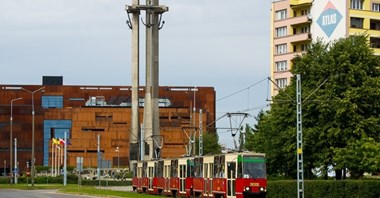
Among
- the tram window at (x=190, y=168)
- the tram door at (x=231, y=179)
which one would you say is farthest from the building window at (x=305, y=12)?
the tram door at (x=231, y=179)

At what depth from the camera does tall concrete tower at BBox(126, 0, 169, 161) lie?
140750 millimetres

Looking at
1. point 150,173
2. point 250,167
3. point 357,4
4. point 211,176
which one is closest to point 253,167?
point 250,167

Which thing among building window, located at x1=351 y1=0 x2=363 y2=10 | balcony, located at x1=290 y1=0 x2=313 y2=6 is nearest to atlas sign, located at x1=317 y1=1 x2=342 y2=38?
building window, located at x1=351 y1=0 x2=363 y2=10

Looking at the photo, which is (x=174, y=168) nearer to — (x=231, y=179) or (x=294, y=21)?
(x=231, y=179)

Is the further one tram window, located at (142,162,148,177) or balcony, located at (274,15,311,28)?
balcony, located at (274,15,311,28)

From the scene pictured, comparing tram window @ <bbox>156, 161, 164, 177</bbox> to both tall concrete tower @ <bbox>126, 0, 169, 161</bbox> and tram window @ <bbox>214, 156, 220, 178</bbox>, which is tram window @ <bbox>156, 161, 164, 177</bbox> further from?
tall concrete tower @ <bbox>126, 0, 169, 161</bbox>

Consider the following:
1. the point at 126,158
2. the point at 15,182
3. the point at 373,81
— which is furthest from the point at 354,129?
the point at 126,158

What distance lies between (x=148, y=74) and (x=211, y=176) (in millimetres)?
82656

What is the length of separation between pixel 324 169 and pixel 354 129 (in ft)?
15.3

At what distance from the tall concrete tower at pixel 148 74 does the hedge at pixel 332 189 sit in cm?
7605

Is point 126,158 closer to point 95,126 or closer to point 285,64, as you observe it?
point 95,126

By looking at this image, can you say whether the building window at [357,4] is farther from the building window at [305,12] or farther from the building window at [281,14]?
the building window at [281,14]

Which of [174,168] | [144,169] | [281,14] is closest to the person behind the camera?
[174,168]

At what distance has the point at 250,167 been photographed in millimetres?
58156
